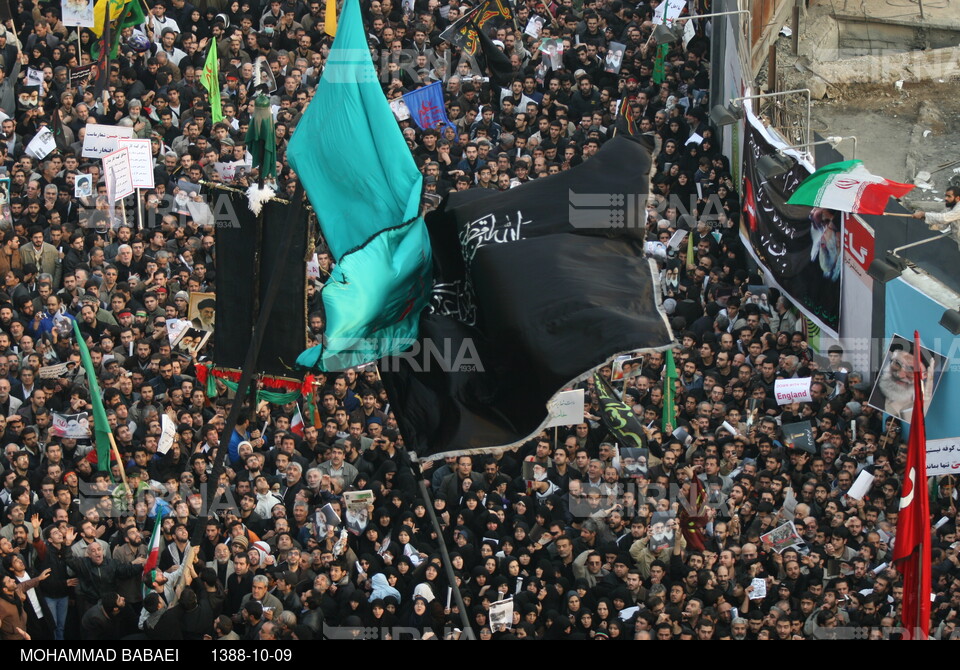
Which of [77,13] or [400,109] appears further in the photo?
[77,13]

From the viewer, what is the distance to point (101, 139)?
20312 mm

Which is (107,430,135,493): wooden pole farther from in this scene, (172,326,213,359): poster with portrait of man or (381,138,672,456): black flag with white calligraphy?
(381,138,672,456): black flag with white calligraphy

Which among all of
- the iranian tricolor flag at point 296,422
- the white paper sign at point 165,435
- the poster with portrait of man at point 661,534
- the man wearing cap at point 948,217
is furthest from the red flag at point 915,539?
the white paper sign at point 165,435

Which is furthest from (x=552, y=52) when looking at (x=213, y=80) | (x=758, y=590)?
(x=758, y=590)

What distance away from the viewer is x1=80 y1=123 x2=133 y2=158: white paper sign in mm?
20281

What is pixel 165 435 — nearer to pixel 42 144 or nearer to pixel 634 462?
pixel 634 462

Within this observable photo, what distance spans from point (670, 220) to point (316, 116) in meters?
8.20

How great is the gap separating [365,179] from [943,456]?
6638mm

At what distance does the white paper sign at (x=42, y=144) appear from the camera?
2053 cm

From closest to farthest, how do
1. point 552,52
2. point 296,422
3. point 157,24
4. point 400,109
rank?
1. point 296,422
2. point 400,109
3. point 552,52
4. point 157,24

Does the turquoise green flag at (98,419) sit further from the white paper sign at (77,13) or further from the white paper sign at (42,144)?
the white paper sign at (77,13)

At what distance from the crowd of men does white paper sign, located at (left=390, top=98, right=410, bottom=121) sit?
1151 millimetres

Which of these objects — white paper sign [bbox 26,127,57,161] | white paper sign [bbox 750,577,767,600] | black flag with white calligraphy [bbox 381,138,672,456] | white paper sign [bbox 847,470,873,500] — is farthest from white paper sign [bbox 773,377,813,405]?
white paper sign [bbox 26,127,57,161]

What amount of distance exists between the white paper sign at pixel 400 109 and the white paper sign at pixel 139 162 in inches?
124
